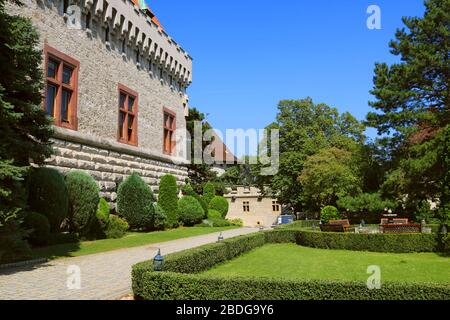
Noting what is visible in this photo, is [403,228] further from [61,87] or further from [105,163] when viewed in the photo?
[61,87]

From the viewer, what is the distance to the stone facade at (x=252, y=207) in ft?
178

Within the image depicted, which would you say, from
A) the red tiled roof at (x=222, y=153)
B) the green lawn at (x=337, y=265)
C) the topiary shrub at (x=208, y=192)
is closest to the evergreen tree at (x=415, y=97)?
the green lawn at (x=337, y=265)

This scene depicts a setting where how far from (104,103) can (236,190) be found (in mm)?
35296

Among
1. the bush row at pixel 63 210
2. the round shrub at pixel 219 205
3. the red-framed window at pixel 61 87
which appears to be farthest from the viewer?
the round shrub at pixel 219 205

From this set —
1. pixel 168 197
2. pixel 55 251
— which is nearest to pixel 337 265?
pixel 55 251

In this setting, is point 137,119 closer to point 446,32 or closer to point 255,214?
point 446,32

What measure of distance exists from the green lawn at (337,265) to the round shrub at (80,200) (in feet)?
22.5

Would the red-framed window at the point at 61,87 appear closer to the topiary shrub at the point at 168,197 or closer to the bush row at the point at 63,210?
the bush row at the point at 63,210

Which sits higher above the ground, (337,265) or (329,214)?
(329,214)

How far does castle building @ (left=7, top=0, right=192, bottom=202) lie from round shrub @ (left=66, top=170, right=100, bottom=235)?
3.82ft

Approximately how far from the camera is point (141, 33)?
86.3ft

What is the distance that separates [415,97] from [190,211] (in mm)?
17198

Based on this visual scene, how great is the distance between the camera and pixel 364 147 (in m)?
33.0
